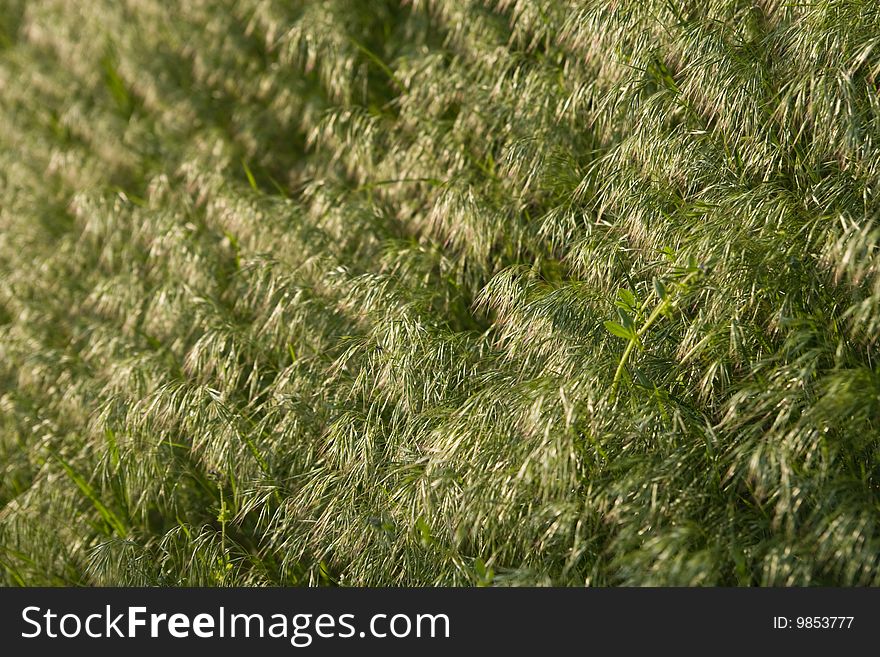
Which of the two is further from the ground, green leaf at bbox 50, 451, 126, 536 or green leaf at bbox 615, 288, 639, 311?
green leaf at bbox 615, 288, 639, 311

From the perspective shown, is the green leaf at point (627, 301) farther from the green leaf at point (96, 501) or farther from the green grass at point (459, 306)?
the green leaf at point (96, 501)

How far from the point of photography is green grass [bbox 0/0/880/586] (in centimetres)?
292

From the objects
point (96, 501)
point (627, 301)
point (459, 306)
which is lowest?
point (96, 501)

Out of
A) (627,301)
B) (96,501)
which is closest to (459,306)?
(627,301)

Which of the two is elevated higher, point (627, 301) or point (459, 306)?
point (627, 301)

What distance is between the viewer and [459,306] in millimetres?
3973

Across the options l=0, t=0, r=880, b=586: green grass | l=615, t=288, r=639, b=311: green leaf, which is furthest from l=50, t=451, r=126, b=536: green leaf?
l=615, t=288, r=639, b=311: green leaf

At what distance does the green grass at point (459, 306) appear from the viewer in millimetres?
2916

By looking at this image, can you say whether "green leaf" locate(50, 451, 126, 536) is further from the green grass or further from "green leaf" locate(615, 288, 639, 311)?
"green leaf" locate(615, 288, 639, 311)

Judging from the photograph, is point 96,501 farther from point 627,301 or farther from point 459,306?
point 627,301

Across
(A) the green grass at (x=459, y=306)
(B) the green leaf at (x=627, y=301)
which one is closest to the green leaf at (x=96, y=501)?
(A) the green grass at (x=459, y=306)

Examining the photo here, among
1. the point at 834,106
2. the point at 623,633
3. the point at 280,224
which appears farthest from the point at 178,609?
the point at 834,106

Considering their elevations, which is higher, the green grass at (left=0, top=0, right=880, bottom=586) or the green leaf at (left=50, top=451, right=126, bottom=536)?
the green grass at (left=0, top=0, right=880, bottom=586)

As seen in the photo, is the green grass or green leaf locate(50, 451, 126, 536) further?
green leaf locate(50, 451, 126, 536)
